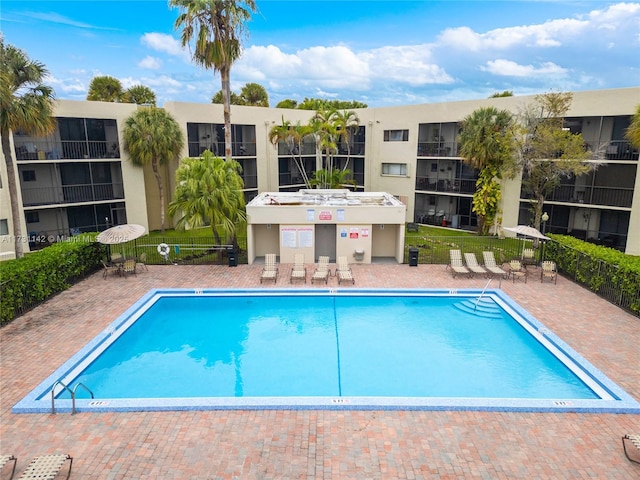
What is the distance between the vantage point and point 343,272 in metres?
19.0

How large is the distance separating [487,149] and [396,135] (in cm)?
893

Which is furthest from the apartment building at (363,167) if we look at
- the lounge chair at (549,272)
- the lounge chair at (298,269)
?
the lounge chair at (298,269)

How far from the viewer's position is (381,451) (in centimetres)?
817

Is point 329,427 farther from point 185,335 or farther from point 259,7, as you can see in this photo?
point 259,7

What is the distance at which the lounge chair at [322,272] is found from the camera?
18.7m

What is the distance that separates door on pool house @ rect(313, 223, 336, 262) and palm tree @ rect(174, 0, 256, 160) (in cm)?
639

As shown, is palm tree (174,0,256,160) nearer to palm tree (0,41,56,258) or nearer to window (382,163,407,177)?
palm tree (0,41,56,258)

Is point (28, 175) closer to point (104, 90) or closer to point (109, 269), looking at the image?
point (109, 269)

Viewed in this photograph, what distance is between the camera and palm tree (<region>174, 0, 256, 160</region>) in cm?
2166

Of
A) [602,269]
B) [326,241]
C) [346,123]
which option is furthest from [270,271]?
[346,123]

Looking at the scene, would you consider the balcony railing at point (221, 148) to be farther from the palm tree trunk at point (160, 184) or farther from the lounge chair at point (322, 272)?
the lounge chair at point (322, 272)

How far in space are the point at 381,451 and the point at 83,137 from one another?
26.1 metres

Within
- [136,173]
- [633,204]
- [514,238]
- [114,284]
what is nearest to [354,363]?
[114,284]

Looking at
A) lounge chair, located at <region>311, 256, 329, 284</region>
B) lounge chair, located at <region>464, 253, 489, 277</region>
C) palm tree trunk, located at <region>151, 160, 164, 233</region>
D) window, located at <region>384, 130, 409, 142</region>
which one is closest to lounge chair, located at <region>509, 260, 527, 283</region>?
lounge chair, located at <region>464, 253, 489, 277</region>
